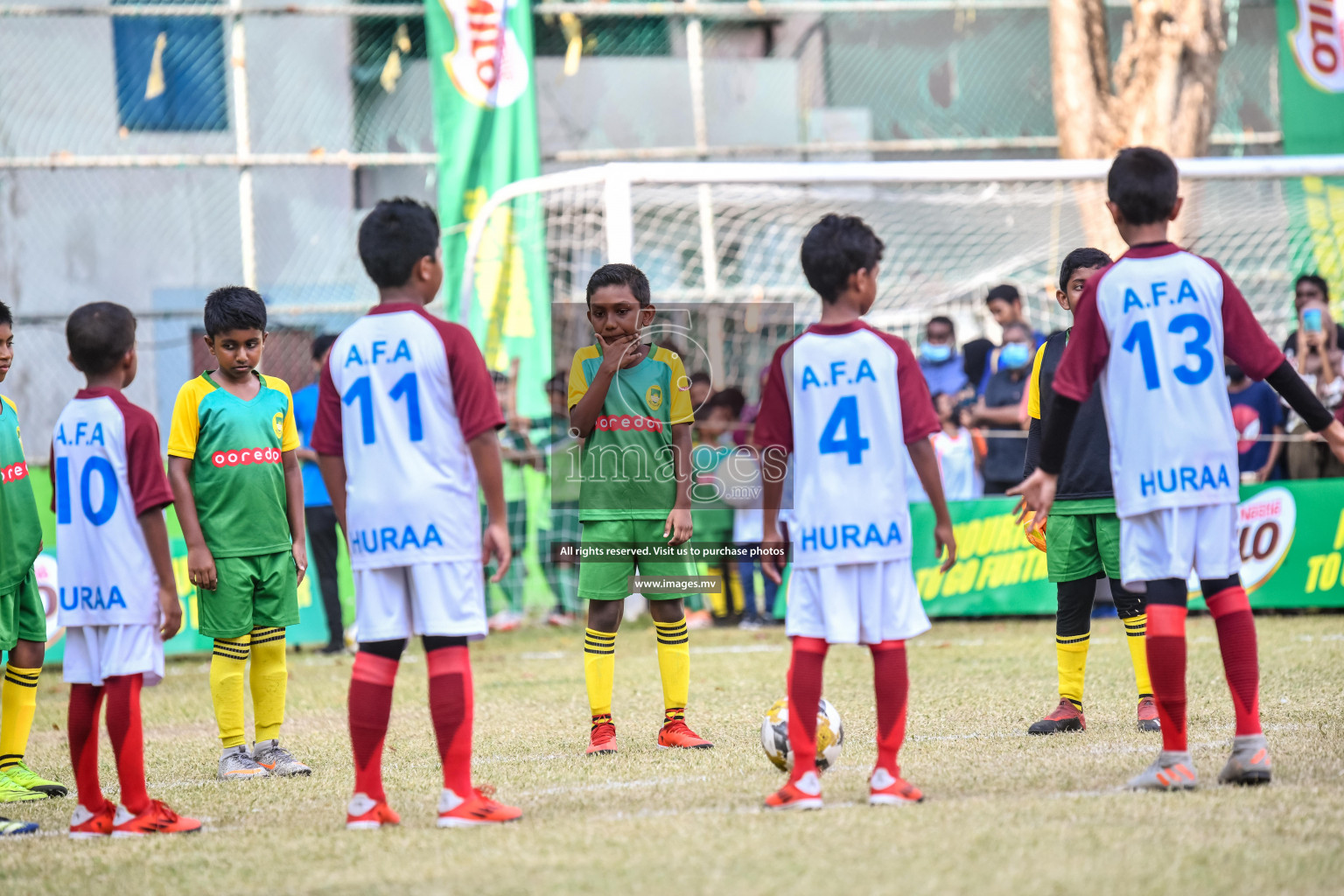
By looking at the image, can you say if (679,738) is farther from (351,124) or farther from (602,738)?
(351,124)

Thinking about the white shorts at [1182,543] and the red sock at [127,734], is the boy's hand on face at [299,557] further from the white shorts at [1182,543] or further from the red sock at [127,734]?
the white shorts at [1182,543]

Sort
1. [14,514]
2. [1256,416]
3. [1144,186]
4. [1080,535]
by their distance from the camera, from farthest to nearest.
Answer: [1256,416] → [1080,535] → [14,514] → [1144,186]

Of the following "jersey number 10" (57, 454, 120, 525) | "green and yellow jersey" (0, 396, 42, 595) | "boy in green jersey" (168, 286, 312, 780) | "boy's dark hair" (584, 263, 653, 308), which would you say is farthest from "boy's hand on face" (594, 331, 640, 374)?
"green and yellow jersey" (0, 396, 42, 595)

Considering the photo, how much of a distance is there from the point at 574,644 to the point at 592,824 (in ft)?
21.3

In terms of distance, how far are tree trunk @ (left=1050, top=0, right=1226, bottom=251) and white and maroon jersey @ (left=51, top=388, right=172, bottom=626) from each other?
1053 centimetres

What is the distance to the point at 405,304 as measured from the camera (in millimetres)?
4375

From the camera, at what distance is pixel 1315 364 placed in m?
10.6

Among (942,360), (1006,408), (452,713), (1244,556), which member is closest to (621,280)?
(452,713)

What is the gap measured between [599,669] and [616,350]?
1.33m

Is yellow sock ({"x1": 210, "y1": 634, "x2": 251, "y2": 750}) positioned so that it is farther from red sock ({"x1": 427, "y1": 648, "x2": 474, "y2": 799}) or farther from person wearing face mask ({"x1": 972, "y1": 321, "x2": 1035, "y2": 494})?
person wearing face mask ({"x1": 972, "y1": 321, "x2": 1035, "y2": 494})

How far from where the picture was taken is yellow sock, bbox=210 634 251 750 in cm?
575

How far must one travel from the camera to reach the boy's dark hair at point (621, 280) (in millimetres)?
5945

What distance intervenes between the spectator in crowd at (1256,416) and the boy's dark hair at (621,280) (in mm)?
6285

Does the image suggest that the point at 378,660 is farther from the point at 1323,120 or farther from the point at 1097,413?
the point at 1323,120
